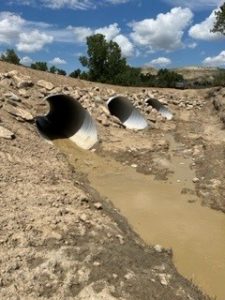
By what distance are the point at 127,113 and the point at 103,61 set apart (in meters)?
21.4

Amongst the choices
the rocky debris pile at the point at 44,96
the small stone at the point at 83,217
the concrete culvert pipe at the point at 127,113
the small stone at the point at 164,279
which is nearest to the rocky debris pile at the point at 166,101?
the rocky debris pile at the point at 44,96

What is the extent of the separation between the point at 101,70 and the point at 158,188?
2985 cm

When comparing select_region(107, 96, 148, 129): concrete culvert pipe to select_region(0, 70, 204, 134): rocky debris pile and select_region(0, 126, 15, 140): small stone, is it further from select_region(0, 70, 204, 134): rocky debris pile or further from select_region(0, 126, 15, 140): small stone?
select_region(0, 126, 15, 140): small stone

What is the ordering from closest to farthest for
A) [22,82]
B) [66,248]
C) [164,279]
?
[164,279]
[66,248]
[22,82]

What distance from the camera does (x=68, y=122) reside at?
1931 cm

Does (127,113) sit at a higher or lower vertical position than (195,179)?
higher

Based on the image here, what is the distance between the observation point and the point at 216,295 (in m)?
8.11

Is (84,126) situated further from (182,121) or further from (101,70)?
(101,70)

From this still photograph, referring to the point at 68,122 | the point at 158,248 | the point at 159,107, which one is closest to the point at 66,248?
the point at 158,248

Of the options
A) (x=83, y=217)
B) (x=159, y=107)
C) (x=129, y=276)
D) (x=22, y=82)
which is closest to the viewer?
(x=129, y=276)

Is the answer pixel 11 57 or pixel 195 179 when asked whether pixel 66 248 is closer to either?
pixel 195 179

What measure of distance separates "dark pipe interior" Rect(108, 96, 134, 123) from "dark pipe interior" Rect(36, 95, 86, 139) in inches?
101

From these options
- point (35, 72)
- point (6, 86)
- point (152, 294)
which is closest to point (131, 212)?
point (152, 294)

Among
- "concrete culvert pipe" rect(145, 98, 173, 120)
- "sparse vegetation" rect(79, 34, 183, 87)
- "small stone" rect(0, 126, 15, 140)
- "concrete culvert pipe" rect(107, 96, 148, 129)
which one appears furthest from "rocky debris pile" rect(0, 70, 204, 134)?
"sparse vegetation" rect(79, 34, 183, 87)
